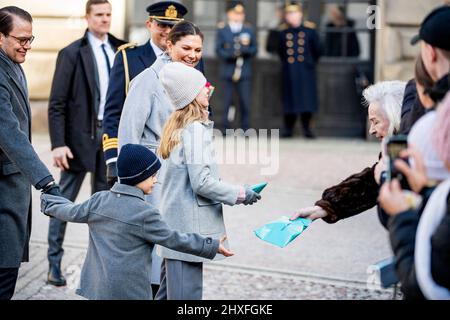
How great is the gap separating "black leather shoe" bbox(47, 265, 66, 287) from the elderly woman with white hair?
104 inches

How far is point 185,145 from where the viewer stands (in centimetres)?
524

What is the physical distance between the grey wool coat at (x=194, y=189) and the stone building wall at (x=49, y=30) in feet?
26.8

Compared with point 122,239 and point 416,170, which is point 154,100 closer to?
point 122,239

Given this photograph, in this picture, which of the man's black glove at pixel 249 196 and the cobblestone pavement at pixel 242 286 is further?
the cobblestone pavement at pixel 242 286

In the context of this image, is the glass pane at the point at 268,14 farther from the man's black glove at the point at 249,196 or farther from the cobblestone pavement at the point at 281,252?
the man's black glove at the point at 249,196

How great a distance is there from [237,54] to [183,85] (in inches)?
331

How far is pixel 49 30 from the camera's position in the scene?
1334 cm

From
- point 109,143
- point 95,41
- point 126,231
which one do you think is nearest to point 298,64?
point 95,41

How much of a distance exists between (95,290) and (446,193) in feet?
6.65

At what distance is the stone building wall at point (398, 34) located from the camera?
43.8ft

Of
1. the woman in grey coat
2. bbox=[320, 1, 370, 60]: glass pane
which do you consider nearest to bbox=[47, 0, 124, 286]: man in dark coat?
the woman in grey coat

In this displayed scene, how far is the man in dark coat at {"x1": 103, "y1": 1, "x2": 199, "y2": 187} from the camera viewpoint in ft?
21.1

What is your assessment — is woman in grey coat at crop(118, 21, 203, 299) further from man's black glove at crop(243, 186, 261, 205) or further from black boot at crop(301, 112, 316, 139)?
black boot at crop(301, 112, 316, 139)

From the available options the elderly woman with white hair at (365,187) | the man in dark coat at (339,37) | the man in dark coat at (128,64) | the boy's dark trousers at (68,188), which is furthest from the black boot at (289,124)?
the elderly woman with white hair at (365,187)
